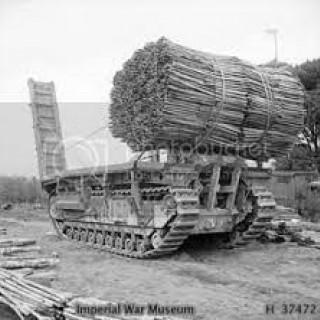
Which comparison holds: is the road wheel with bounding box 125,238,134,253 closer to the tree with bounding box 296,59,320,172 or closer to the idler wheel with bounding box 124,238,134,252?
the idler wheel with bounding box 124,238,134,252

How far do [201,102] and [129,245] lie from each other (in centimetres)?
362

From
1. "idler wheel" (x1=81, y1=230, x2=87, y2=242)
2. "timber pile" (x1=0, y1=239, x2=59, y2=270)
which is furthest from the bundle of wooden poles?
"idler wheel" (x1=81, y1=230, x2=87, y2=242)

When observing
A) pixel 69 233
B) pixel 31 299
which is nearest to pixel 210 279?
pixel 31 299

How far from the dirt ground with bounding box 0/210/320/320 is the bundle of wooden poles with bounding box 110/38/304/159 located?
2376 mm

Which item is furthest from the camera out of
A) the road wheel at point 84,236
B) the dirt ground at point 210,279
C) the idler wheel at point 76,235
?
the idler wheel at point 76,235

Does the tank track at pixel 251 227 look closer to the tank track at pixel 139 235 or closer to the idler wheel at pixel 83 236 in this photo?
the tank track at pixel 139 235

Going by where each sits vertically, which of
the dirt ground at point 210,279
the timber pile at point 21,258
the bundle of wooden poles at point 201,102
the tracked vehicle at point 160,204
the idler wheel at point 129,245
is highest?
the bundle of wooden poles at point 201,102

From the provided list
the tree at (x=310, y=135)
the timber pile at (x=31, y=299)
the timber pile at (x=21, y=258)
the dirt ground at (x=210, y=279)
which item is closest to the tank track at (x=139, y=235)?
the dirt ground at (x=210, y=279)

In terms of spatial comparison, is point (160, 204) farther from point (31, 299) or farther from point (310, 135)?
point (310, 135)

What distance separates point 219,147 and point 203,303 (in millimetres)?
5085

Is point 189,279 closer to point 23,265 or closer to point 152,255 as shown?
point 152,255

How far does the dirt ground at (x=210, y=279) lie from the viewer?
7.23 metres

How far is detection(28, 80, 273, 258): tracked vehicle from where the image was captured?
10.6 meters

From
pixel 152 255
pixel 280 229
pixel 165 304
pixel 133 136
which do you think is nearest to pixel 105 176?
pixel 133 136
